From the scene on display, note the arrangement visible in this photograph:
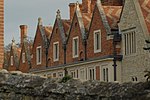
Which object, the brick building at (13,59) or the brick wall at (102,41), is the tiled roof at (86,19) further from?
the brick building at (13,59)

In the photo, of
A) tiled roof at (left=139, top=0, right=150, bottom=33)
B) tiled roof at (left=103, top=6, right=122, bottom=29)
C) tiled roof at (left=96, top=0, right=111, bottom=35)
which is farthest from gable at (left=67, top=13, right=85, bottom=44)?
tiled roof at (left=139, top=0, right=150, bottom=33)

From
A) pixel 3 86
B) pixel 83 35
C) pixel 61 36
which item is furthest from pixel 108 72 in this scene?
pixel 3 86

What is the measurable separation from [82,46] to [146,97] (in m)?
50.1

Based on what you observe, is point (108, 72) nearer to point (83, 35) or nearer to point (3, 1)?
point (83, 35)

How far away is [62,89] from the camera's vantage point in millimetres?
13680

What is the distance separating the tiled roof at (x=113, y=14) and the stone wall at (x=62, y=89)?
43569 mm

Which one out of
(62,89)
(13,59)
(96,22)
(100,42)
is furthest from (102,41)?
(62,89)

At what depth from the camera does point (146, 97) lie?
11.9 m

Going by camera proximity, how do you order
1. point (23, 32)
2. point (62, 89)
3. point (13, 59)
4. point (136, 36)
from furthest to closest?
1. point (23, 32)
2. point (13, 59)
3. point (136, 36)
4. point (62, 89)

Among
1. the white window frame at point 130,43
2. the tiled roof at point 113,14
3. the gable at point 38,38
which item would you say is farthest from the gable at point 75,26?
the gable at point 38,38

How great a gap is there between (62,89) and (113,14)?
47.3m

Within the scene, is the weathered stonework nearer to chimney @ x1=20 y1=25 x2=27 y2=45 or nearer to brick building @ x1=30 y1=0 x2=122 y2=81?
brick building @ x1=30 y1=0 x2=122 y2=81

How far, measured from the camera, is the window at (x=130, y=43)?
5534 cm

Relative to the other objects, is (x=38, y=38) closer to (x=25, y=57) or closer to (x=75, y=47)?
(x=25, y=57)
